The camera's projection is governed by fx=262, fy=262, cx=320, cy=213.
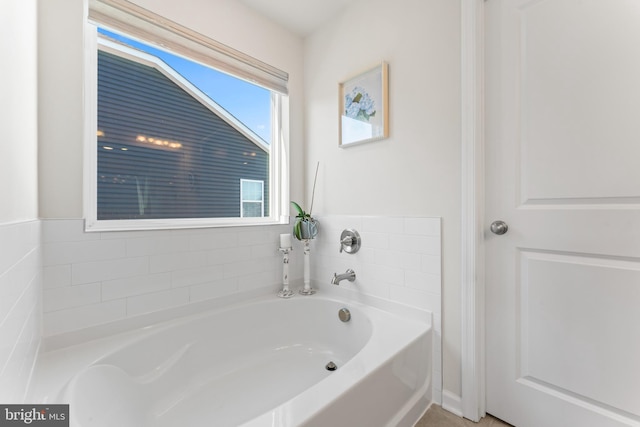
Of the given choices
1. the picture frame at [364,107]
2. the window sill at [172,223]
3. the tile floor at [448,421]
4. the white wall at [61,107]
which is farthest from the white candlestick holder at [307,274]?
the white wall at [61,107]

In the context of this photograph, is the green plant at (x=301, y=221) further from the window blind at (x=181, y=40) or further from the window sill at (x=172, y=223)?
the window blind at (x=181, y=40)

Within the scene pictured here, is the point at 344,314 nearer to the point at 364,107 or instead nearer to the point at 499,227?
Result: the point at 499,227

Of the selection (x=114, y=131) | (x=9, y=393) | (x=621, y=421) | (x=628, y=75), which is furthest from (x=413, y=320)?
(x=114, y=131)

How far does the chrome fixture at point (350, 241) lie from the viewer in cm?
169

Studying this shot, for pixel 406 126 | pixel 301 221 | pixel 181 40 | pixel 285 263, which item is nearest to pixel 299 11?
pixel 181 40

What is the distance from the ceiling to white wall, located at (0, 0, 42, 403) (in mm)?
1190

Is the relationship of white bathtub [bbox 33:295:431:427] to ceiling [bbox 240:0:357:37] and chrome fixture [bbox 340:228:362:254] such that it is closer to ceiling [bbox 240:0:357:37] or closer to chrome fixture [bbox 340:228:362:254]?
chrome fixture [bbox 340:228:362:254]

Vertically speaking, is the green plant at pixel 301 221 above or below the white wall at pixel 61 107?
below

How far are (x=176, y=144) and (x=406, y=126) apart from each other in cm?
136

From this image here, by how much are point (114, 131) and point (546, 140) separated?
2036mm

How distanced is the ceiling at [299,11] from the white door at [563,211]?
103 cm

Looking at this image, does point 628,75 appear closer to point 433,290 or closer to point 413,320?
point 433,290

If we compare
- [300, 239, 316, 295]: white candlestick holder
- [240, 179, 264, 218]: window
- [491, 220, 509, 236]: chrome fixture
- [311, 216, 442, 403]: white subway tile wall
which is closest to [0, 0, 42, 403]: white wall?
[240, 179, 264, 218]: window

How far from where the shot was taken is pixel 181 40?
1.47 meters
